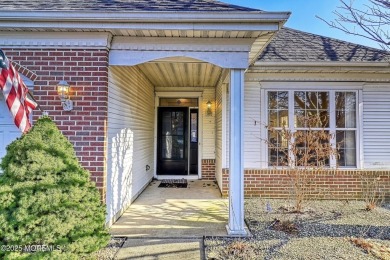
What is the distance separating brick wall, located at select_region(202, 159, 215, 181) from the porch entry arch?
4.15m

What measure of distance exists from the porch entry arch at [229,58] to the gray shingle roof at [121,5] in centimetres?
42

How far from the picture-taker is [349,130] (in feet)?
19.5

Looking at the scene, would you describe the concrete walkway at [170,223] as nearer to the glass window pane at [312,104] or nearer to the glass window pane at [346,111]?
the glass window pane at [312,104]

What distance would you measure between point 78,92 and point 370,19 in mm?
4065

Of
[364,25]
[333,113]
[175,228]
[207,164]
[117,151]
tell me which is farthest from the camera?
[207,164]

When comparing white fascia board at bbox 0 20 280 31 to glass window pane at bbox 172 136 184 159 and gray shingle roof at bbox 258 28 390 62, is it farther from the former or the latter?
glass window pane at bbox 172 136 184 159

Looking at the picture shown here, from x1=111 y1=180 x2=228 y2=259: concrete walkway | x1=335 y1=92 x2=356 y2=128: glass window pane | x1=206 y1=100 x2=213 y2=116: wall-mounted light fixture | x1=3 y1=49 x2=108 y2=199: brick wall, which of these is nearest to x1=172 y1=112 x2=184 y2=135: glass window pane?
x1=206 y1=100 x2=213 y2=116: wall-mounted light fixture

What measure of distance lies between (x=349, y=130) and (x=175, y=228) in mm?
4479

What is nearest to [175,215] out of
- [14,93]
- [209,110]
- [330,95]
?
[14,93]

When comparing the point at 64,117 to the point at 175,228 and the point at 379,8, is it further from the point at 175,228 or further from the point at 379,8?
the point at 379,8

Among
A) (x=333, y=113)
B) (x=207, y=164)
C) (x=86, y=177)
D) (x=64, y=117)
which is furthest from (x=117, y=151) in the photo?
(x=333, y=113)

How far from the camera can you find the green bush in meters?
2.54

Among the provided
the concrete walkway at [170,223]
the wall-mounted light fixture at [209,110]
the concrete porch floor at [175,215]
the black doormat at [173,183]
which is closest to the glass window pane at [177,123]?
the wall-mounted light fixture at [209,110]

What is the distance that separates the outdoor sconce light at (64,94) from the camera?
3.62 meters
